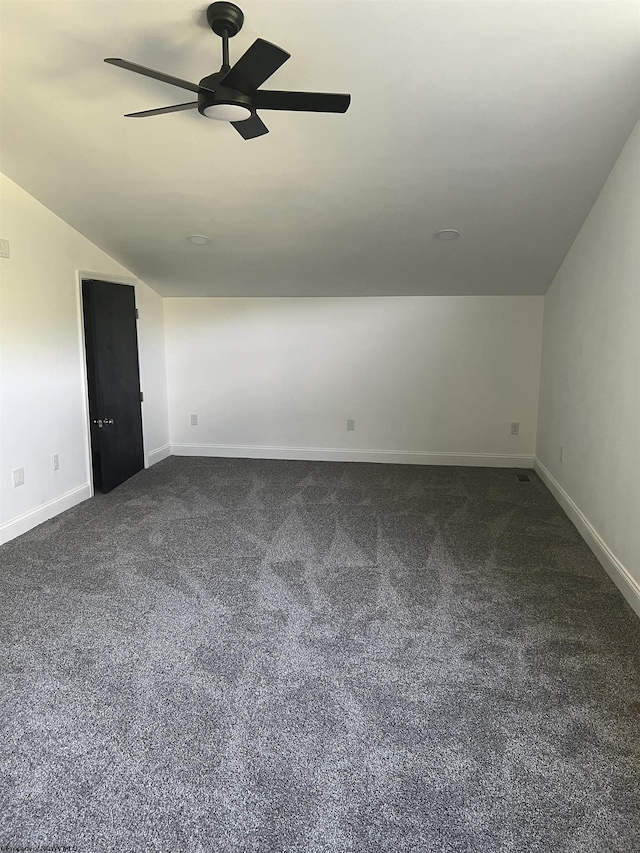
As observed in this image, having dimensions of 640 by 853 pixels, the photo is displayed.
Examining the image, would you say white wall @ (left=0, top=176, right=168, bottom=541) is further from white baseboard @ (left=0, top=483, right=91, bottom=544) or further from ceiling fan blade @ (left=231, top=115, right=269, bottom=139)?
ceiling fan blade @ (left=231, top=115, right=269, bottom=139)

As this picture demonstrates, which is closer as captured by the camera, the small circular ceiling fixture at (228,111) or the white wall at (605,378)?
the small circular ceiling fixture at (228,111)

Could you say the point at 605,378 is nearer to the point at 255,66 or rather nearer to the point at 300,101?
the point at 300,101

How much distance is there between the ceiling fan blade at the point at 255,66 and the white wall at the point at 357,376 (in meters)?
3.47

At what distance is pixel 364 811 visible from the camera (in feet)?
5.02

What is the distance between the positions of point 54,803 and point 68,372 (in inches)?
130

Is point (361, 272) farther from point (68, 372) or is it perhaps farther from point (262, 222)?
point (68, 372)

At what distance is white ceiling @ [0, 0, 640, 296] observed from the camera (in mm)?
2223

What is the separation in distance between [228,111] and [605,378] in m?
2.57

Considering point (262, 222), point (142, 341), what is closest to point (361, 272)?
point (262, 222)

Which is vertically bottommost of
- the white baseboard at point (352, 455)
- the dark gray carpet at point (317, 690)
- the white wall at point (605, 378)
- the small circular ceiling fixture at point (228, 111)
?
the dark gray carpet at point (317, 690)

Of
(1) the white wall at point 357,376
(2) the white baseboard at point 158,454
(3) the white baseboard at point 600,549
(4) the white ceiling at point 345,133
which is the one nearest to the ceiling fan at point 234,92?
(4) the white ceiling at point 345,133

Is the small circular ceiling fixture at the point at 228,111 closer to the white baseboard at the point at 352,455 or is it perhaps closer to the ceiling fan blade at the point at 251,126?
the ceiling fan blade at the point at 251,126

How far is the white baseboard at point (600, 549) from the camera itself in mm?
2653

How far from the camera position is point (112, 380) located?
4734 millimetres
